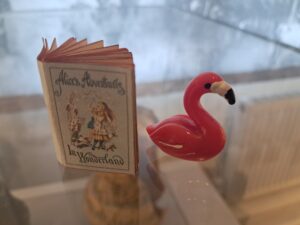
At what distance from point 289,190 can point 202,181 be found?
65cm

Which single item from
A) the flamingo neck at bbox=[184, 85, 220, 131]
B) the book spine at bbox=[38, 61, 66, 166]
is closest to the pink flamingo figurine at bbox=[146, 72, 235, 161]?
the flamingo neck at bbox=[184, 85, 220, 131]

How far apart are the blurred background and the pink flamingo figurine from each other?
298 mm

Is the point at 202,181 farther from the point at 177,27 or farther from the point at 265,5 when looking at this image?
the point at 265,5

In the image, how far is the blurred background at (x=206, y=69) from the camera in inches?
41.7

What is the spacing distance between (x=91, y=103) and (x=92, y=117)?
0.03 m

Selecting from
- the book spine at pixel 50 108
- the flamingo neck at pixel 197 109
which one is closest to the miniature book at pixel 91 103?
the book spine at pixel 50 108

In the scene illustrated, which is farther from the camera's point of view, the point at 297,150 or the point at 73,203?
the point at 297,150

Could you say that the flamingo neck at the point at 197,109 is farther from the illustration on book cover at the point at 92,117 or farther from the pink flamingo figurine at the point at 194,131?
the illustration on book cover at the point at 92,117

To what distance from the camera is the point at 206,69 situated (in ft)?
4.16

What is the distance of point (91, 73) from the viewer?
22.3 inches

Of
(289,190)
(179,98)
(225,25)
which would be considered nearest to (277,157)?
(289,190)

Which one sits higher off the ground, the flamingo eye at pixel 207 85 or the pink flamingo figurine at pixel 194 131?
the flamingo eye at pixel 207 85

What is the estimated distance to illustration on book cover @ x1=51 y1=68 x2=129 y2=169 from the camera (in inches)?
22.6

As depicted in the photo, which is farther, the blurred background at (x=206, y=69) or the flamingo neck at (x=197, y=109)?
the blurred background at (x=206, y=69)
